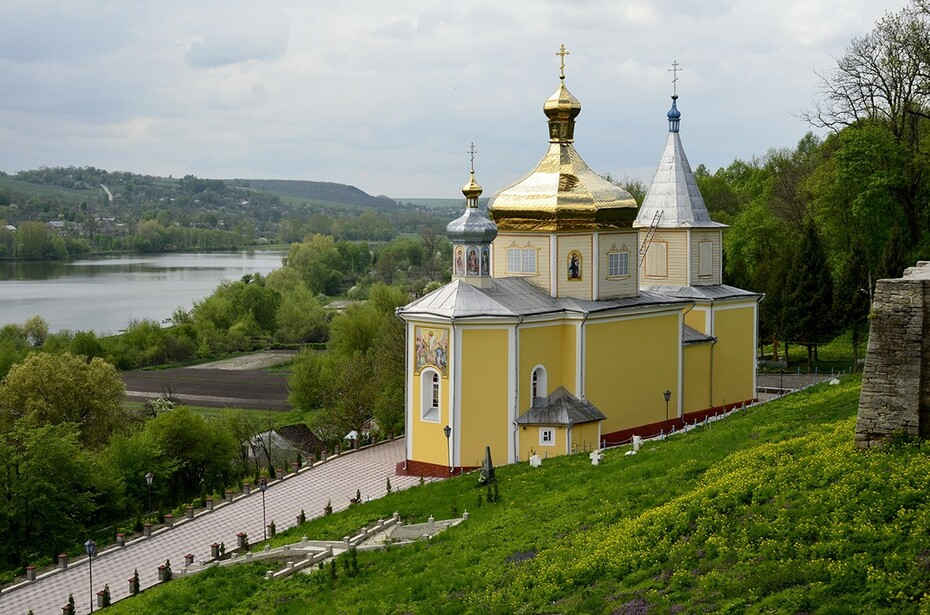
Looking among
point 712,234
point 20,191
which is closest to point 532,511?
point 712,234

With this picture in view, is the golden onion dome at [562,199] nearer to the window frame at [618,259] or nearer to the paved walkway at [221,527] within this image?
the window frame at [618,259]

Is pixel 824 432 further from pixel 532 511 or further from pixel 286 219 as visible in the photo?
pixel 286 219

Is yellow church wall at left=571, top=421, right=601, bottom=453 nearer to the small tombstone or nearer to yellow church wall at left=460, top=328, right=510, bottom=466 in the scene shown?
yellow church wall at left=460, top=328, right=510, bottom=466

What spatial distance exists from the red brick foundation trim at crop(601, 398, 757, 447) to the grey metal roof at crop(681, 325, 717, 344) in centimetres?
145

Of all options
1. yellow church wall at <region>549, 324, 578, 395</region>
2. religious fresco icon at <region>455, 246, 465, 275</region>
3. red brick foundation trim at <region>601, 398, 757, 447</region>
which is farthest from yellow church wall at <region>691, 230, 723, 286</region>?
religious fresco icon at <region>455, 246, 465, 275</region>

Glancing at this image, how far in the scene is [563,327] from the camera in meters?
22.1

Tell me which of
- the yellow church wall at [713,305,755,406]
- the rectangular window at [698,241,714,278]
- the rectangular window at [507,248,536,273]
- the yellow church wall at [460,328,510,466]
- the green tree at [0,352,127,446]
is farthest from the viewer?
the green tree at [0,352,127,446]

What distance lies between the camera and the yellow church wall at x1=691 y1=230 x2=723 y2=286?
26438 millimetres

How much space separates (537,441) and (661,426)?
3.78 metres

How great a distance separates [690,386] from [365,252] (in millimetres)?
59324

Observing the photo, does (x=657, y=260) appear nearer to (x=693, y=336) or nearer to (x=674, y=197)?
(x=674, y=197)

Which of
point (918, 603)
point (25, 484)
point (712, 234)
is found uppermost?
point (712, 234)

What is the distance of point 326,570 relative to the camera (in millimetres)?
14406

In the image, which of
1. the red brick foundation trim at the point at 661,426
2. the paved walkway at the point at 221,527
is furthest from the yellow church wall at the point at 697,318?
the paved walkway at the point at 221,527
